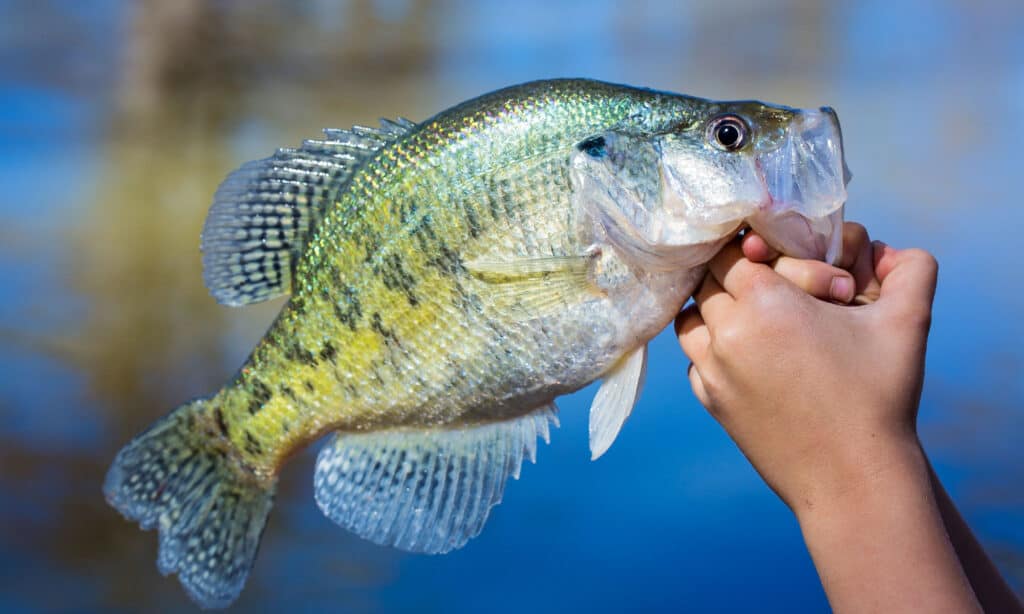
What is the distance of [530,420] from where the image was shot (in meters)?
1.29

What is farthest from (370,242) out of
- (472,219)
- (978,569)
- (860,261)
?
(978,569)

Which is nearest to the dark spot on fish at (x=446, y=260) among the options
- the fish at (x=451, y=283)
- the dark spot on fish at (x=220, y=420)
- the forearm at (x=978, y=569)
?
the fish at (x=451, y=283)

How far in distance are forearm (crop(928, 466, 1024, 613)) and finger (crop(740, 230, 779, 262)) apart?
1.43 ft

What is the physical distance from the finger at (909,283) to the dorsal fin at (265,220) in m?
0.85

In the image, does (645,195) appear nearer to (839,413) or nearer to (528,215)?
(528,215)

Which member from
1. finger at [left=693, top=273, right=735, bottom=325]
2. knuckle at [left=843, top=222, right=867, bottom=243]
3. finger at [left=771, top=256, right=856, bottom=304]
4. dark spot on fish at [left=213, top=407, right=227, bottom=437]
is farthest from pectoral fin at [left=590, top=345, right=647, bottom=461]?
dark spot on fish at [left=213, top=407, right=227, bottom=437]

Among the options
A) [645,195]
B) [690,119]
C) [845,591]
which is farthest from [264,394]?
[845,591]

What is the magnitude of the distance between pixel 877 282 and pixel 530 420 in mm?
579

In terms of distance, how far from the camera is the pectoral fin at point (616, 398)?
1214mm

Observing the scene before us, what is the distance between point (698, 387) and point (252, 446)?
2.37ft

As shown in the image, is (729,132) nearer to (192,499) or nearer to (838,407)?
(838,407)

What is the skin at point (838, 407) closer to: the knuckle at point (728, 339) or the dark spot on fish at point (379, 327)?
the knuckle at point (728, 339)

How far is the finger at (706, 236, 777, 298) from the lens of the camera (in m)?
1.10

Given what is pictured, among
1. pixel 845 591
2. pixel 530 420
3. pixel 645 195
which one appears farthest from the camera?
pixel 530 420
